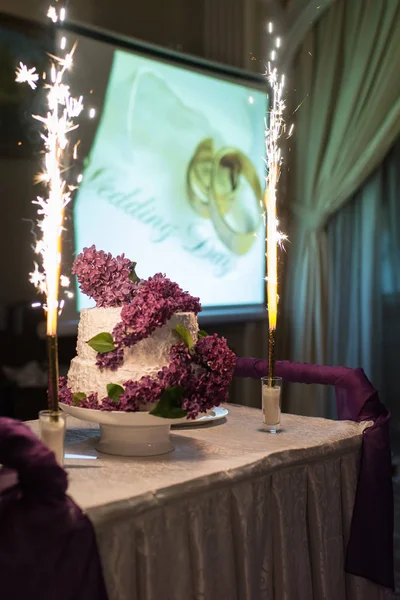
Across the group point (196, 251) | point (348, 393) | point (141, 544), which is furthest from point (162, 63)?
point (141, 544)

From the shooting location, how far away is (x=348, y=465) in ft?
5.23

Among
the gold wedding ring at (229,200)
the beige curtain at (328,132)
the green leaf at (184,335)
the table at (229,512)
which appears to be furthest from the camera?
the gold wedding ring at (229,200)

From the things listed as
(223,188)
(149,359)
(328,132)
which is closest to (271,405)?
(149,359)

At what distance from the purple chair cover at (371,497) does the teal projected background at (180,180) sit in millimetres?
1503

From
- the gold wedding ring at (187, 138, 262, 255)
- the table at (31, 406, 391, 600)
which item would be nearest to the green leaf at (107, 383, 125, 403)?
the table at (31, 406, 391, 600)

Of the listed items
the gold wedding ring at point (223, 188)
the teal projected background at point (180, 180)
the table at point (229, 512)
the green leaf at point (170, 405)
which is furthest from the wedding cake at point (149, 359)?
the gold wedding ring at point (223, 188)

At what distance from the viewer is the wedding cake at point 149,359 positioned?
134 centimetres

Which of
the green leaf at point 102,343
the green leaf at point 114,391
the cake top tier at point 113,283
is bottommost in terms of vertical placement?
the green leaf at point 114,391

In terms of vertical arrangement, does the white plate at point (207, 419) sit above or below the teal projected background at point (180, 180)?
below

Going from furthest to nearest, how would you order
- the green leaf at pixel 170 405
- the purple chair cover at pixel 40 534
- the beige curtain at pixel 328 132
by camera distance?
the beige curtain at pixel 328 132 → the green leaf at pixel 170 405 → the purple chair cover at pixel 40 534

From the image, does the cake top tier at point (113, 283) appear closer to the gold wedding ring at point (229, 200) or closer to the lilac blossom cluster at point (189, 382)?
the lilac blossom cluster at point (189, 382)

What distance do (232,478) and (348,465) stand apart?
15.8 inches

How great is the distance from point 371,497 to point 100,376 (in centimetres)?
66

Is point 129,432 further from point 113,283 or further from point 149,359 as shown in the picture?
point 113,283
